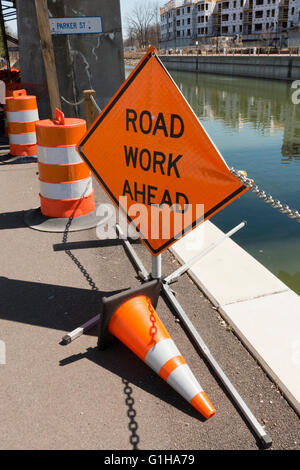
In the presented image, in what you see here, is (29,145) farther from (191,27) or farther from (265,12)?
(191,27)

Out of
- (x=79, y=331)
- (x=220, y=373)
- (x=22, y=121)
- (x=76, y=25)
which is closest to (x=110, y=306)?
(x=79, y=331)

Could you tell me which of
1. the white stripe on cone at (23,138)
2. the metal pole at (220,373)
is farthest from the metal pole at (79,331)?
the white stripe on cone at (23,138)

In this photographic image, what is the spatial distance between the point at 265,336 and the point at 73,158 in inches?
130

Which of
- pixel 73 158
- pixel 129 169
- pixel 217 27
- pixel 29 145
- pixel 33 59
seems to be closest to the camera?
pixel 129 169

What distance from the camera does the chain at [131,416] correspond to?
246 centimetres

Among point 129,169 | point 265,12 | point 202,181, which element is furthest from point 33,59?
point 265,12

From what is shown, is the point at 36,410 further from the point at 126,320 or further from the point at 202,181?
the point at 202,181

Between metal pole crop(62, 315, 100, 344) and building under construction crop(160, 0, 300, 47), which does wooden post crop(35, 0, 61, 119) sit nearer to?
metal pole crop(62, 315, 100, 344)

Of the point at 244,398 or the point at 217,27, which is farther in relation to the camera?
the point at 217,27

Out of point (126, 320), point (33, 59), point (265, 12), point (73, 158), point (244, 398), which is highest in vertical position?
point (265, 12)
